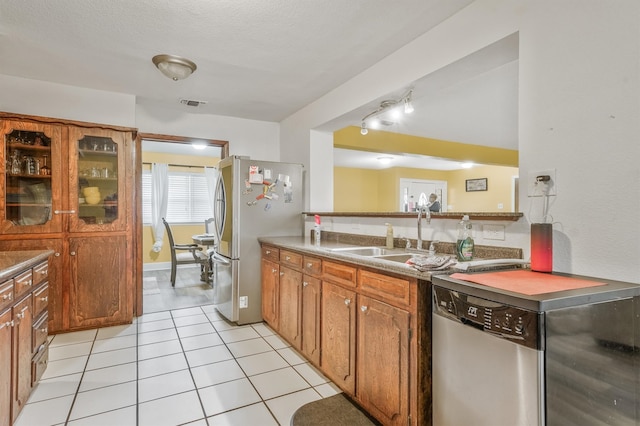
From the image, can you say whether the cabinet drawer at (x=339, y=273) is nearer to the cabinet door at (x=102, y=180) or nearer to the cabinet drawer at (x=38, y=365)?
the cabinet drawer at (x=38, y=365)

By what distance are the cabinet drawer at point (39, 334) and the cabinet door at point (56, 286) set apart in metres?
0.90

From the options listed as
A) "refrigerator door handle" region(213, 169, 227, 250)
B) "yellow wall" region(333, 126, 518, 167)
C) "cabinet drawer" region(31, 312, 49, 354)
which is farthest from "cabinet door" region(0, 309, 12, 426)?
"yellow wall" region(333, 126, 518, 167)

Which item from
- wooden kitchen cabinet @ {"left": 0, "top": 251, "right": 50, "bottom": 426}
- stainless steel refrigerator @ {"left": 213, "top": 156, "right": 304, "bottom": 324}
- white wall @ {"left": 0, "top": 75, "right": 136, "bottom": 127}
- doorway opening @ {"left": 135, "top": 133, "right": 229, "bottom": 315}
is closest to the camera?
wooden kitchen cabinet @ {"left": 0, "top": 251, "right": 50, "bottom": 426}

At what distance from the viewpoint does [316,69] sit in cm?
286

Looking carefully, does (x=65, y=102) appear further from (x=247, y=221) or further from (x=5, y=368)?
(x=5, y=368)

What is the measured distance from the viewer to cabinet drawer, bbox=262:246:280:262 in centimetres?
308

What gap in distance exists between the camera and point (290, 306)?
280cm

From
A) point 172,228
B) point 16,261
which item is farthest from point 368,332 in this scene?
point 172,228

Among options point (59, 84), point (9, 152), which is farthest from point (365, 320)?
point (59, 84)

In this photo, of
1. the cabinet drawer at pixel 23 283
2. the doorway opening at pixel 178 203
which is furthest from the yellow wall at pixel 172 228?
the cabinet drawer at pixel 23 283

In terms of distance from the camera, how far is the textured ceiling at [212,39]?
201 cm

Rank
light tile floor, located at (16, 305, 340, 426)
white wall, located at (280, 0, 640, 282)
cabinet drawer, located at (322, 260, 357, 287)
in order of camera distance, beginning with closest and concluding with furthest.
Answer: white wall, located at (280, 0, 640, 282)
light tile floor, located at (16, 305, 340, 426)
cabinet drawer, located at (322, 260, 357, 287)

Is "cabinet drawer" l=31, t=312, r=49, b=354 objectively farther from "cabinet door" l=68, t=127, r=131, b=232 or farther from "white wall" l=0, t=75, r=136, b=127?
"white wall" l=0, t=75, r=136, b=127

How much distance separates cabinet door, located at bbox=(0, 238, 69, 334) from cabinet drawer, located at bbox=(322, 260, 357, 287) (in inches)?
98.4
